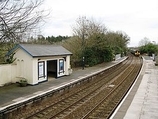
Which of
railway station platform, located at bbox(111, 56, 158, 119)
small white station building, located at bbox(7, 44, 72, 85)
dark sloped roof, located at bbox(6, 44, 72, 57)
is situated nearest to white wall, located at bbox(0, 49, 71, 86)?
small white station building, located at bbox(7, 44, 72, 85)

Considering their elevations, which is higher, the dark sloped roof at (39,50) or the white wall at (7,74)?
the dark sloped roof at (39,50)

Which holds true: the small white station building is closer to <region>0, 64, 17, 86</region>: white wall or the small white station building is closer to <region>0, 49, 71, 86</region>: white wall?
<region>0, 49, 71, 86</region>: white wall

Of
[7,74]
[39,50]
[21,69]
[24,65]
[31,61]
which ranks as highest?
[39,50]

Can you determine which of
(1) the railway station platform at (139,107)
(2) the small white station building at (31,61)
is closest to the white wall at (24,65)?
(2) the small white station building at (31,61)

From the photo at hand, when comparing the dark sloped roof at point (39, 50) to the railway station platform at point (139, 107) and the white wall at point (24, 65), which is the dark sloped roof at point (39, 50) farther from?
the railway station platform at point (139, 107)

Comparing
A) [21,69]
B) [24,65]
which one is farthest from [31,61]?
[21,69]

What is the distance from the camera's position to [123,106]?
11.4 meters

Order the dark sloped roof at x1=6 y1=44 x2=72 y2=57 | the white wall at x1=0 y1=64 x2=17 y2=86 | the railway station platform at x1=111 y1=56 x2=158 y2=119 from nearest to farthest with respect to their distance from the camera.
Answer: the railway station platform at x1=111 y1=56 x2=158 y2=119
the white wall at x1=0 y1=64 x2=17 y2=86
the dark sloped roof at x1=6 y1=44 x2=72 y2=57

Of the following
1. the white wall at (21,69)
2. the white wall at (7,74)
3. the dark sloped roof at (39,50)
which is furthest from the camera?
the dark sloped roof at (39,50)

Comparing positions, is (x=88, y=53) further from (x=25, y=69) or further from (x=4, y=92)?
(x=4, y=92)

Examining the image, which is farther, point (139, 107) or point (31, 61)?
point (31, 61)

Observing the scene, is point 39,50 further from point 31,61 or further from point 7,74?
point 7,74

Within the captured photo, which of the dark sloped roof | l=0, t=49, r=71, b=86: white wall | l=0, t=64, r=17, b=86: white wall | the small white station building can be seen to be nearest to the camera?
l=0, t=64, r=17, b=86: white wall

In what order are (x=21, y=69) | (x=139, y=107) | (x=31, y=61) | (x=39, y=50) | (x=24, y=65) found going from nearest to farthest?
(x=139, y=107) < (x=31, y=61) < (x=24, y=65) < (x=21, y=69) < (x=39, y=50)
